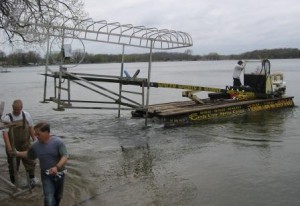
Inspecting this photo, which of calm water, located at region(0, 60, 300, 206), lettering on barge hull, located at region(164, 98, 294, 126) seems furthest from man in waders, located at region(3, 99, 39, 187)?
lettering on barge hull, located at region(164, 98, 294, 126)

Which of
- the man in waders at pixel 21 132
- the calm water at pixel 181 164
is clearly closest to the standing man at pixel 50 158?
the calm water at pixel 181 164

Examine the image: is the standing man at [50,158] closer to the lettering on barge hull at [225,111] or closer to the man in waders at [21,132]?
the man in waders at [21,132]

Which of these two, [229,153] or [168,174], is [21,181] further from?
[229,153]

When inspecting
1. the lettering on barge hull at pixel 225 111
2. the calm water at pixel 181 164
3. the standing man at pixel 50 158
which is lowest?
the calm water at pixel 181 164

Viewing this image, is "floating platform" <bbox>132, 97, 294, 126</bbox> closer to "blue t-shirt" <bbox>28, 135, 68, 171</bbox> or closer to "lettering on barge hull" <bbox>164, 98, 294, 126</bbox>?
"lettering on barge hull" <bbox>164, 98, 294, 126</bbox>

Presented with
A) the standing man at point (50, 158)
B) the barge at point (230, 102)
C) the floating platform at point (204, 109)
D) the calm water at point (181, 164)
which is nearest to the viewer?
the standing man at point (50, 158)

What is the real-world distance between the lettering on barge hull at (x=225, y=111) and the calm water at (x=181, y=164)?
1.63 feet

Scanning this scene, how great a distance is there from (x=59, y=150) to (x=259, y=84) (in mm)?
14806

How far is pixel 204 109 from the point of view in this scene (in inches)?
607

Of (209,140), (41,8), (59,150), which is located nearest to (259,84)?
(209,140)

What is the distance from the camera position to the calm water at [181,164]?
7.27m

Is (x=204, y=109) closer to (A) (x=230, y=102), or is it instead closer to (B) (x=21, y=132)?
(A) (x=230, y=102)

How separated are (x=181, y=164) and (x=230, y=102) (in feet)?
28.7

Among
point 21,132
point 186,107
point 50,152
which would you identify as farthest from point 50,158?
point 186,107
